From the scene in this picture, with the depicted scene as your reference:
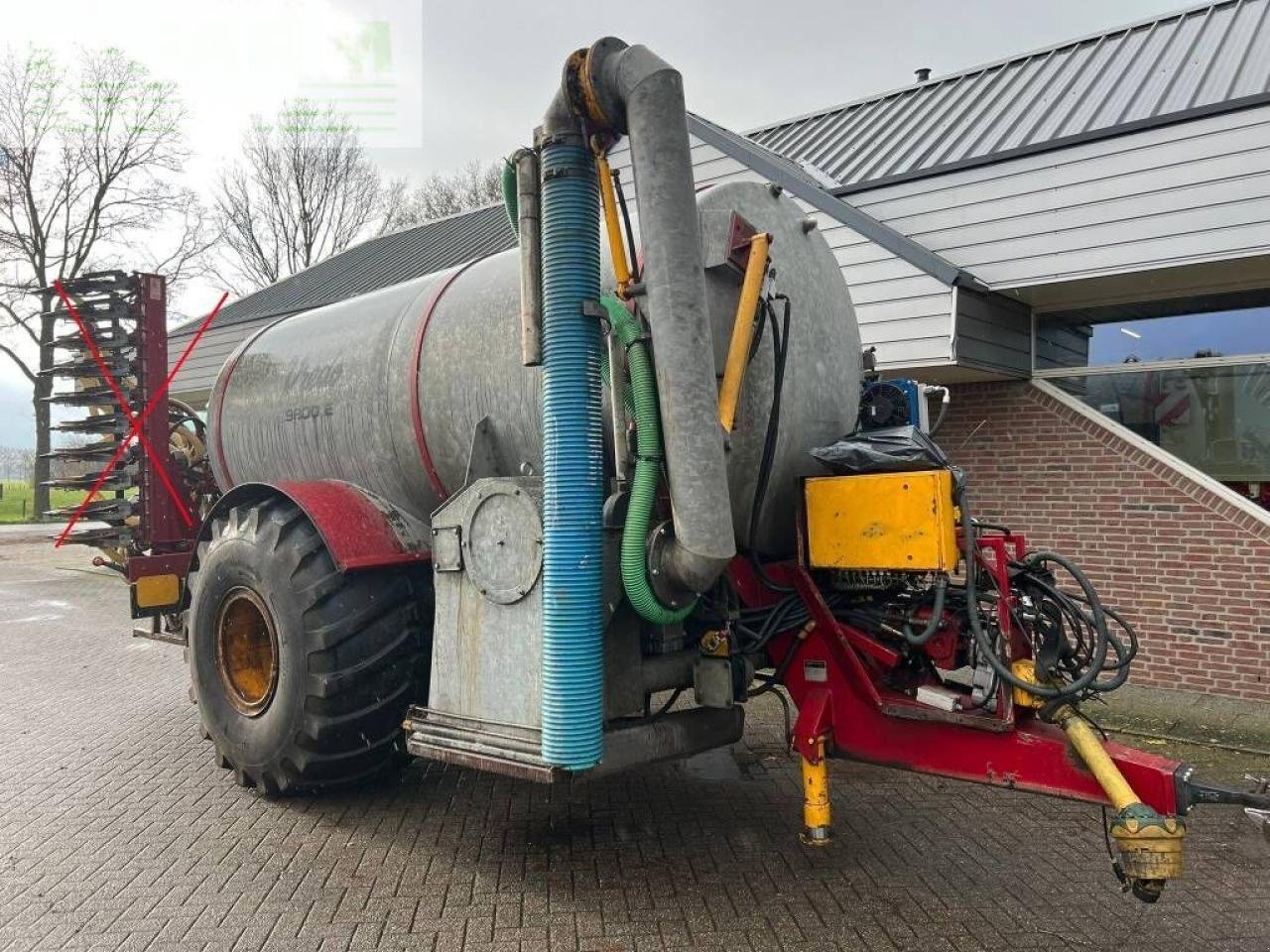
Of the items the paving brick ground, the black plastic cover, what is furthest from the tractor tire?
the black plastic cover

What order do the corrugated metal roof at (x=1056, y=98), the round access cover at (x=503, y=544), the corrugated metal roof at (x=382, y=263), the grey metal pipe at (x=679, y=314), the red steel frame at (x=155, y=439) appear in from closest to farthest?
the grey metal pipe at (x=679, y=314) < the round access cover at (x=503, y=544) < the red steel frame at (x=155, y=439) < the corrugated metal roof at (x=1056, y=98) < the corrugated metal roof at (x=382, y=263)

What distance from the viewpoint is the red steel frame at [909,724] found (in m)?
3.11

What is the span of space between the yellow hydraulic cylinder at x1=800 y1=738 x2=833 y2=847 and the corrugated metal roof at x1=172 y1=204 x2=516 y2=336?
11538 millimetres

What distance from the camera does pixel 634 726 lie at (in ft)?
11.5

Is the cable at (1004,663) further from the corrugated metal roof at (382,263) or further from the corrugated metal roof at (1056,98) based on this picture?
the corrugated metal roof at (382,263)

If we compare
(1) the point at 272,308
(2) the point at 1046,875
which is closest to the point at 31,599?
(1) the point at 272,308

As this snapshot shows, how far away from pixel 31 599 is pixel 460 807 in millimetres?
11160

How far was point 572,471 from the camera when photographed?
3223mm

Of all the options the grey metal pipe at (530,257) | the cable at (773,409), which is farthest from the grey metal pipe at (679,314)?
the cable at (773,409)

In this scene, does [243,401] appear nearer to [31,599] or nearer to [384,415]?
[384,415]

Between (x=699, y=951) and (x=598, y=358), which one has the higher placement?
(x=598, y=358)

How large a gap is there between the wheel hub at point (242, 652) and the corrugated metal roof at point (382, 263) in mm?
10003

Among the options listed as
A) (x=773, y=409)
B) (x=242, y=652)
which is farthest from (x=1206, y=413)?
(x=242, y=652)

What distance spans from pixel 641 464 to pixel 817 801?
143 centimetres
